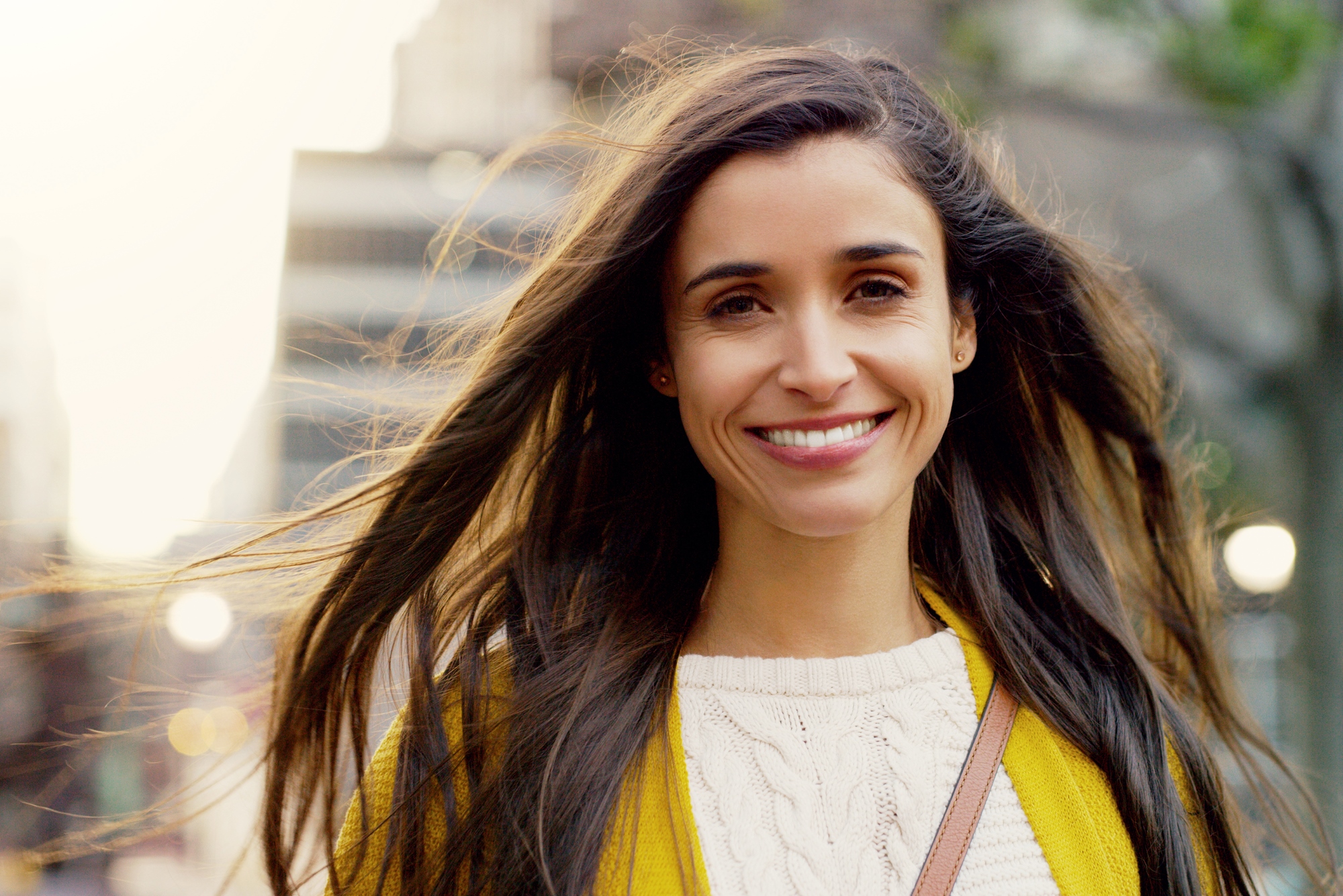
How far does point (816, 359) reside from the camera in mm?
1777

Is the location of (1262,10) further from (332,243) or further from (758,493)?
(332,243)

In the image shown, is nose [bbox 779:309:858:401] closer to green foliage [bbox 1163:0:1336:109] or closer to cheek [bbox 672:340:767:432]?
cheek [bbox 672:340:767:432]

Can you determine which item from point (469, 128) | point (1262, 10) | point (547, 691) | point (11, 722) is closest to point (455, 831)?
point (547, 691)

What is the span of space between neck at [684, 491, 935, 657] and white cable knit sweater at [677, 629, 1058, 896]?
1.6 inches

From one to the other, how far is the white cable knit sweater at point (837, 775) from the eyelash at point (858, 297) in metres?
0.63

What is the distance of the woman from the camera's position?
6.01ft

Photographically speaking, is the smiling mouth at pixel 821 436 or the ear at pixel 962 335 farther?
the ear at pixel 962 335

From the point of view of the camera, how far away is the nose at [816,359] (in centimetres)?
178

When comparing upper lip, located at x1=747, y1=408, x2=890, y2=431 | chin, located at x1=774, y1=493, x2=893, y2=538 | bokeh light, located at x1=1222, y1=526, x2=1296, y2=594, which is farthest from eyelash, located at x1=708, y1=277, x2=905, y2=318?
bokeh light, located at x1=1222, y1=526, x2=1296, y2=594

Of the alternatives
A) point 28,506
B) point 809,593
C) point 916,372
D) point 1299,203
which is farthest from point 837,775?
point 28,506

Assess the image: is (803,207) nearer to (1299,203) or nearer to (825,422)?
(825,422)

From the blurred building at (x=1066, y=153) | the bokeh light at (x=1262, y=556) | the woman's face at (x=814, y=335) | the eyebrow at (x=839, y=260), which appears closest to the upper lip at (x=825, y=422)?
the woman's face at (x=814, y=335)

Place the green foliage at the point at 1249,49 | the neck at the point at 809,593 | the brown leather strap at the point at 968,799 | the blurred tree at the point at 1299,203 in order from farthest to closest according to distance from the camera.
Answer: the green foliage at the point at 1249,49, the blurred tree at the point at 1299,203, the neck at the point at 809,593, the brown leather strap at the point at 968,799

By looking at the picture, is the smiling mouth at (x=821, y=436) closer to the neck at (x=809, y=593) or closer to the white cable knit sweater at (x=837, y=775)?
the neck at (x=809, y=593)
